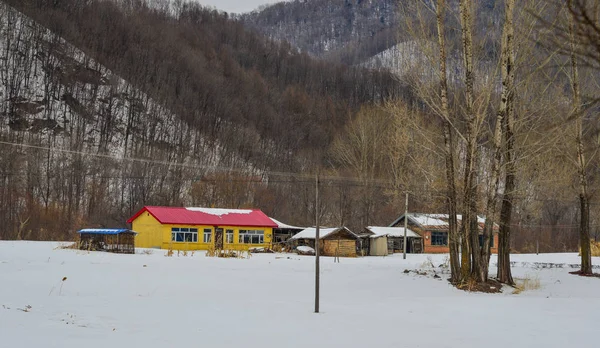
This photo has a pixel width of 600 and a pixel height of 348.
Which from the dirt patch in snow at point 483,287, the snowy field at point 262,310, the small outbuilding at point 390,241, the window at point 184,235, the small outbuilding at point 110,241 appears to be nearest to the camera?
the snowy field at point 262,310

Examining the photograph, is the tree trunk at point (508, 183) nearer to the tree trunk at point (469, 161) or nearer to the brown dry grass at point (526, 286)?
the brown dry grass at point (526, 286)

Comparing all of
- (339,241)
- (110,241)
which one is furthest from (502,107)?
(339,241)

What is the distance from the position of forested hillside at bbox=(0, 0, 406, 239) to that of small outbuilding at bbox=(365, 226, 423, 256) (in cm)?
1666

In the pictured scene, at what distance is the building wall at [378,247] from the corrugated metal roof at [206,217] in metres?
8.49

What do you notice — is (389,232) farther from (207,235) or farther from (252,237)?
(207,235)

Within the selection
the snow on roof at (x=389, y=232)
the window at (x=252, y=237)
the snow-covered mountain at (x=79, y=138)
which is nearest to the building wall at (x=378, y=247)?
the snow on roof at (x=389, y=232)

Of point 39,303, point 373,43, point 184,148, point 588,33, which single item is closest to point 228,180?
point 184,148

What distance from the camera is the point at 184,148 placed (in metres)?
75.0

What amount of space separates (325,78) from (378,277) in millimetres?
88858

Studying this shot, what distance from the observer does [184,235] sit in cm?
4662

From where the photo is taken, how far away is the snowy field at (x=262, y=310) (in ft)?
32.6

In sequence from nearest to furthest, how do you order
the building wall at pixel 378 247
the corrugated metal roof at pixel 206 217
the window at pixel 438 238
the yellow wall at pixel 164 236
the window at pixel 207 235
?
the yellow wall at pixel 164 236, the corrugated metal roof at pixel 206 217, the window at pixel 207 235, the building wall at pixel 378 247, the window at pixel 438 238

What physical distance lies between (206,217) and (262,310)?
3515 cm

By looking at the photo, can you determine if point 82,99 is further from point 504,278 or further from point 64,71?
point 504,278
